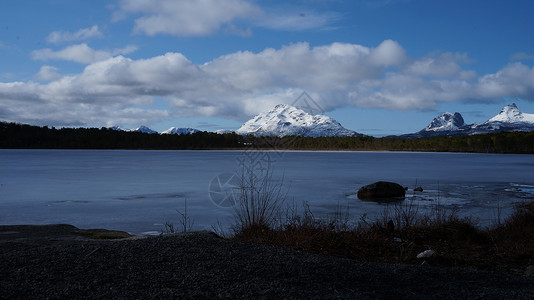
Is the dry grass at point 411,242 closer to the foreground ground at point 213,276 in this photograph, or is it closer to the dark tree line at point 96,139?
the foreground ground at point 213,276

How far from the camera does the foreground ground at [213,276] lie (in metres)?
4.39

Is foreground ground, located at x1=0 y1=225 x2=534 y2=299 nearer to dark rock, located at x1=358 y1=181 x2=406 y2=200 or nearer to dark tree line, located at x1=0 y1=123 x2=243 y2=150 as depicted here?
dark rock, located at x1=358 y1=181 x2=406 y2=200

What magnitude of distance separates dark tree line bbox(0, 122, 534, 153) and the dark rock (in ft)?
401

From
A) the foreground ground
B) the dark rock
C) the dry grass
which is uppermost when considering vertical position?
the foreground ground

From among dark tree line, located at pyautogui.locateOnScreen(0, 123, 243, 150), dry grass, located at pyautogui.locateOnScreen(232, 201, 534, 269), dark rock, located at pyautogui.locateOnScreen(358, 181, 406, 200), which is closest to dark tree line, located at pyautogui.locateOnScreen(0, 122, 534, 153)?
dark tree line, located at pyautogui.locateOnScreen(0, 123, 243, 150)

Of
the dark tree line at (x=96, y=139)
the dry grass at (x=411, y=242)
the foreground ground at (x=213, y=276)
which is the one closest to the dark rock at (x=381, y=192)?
the dry grass at (x=411, y=242)

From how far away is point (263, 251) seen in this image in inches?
243

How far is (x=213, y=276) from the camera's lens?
4809 millimetres

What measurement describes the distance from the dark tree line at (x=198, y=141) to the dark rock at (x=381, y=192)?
122 metres

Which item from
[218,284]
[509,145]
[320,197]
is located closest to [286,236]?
[218,284]

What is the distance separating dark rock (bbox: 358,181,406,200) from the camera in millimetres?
20078

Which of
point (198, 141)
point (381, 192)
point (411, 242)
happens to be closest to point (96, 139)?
point (198, 141)

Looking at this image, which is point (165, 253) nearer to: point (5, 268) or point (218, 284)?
point (218, 284)

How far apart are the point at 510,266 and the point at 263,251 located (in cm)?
396
